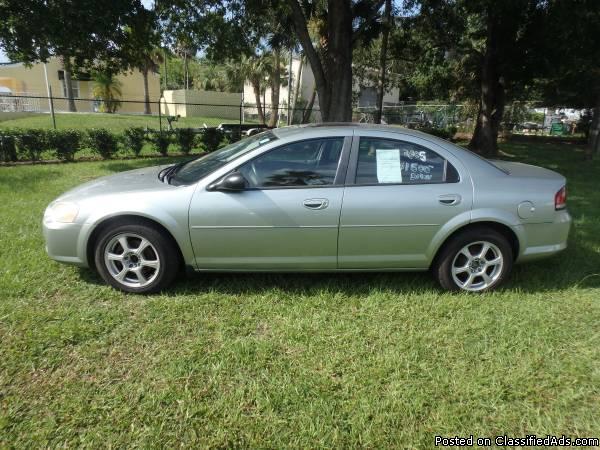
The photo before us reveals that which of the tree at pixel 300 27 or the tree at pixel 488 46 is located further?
the tree at pixel 488 46

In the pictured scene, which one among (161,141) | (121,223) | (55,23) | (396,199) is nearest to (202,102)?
(161,141)

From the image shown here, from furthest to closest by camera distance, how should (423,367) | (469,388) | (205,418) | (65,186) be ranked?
(65,186)
(423,367)
(469,388)
(205,418)

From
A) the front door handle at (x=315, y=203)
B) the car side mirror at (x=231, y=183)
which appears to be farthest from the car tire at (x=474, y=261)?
the car side mirror at (x=231, y=183)

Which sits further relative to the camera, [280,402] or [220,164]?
[220,164]

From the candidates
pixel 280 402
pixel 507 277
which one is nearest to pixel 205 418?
pixel 280 402

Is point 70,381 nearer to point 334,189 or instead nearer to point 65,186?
point 334,189

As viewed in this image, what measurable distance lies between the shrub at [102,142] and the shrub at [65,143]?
0.32 metres

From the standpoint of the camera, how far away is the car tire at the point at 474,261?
3590 millimetres

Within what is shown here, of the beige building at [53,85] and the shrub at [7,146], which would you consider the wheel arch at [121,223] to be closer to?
the shrub at [7,146]

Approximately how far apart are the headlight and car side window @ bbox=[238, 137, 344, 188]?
1.48 metres

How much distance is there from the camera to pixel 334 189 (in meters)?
3.45

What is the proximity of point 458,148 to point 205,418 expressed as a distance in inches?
120

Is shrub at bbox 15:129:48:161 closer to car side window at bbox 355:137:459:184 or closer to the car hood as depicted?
the car hood

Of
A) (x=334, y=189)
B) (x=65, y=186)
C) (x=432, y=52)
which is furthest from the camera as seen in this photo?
(x=432, y=52)
